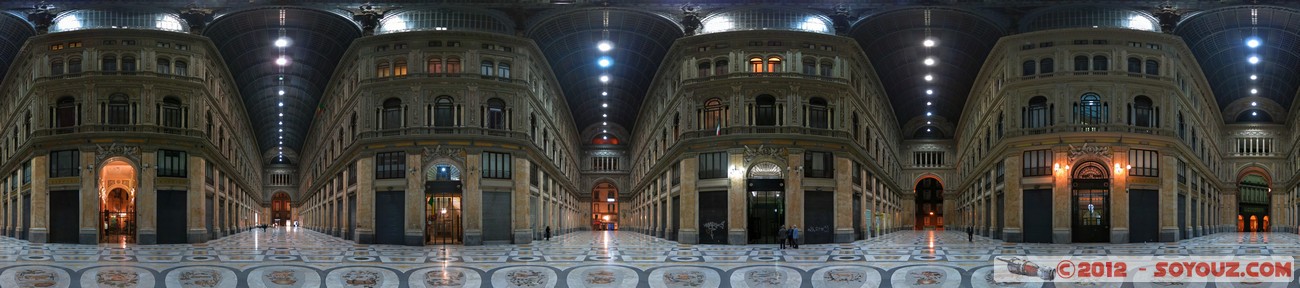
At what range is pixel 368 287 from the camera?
103 feet

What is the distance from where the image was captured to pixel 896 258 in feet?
155

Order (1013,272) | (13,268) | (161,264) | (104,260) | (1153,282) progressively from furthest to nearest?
(104,260) → (161,264) → (13,268) → (1013,272) → (1153,282)

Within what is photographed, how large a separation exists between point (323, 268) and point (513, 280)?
1039cm

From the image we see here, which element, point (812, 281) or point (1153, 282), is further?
point (812, 281)

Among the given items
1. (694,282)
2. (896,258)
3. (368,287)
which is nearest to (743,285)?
(694,282)

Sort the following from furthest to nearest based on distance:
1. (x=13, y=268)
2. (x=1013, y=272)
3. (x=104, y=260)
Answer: (x=104, y=260) < (x=13, y=268) < (x=1013, y=272)

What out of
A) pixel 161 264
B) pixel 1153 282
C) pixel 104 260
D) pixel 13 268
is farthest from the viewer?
pixel 104 260

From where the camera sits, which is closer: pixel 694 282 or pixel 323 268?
pixel 694 282

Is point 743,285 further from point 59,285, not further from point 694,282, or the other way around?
point 59,285

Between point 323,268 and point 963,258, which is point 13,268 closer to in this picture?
point 323,268

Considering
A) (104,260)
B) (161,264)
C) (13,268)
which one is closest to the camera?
(13,268)

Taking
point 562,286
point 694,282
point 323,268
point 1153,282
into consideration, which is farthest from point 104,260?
point 1153,282

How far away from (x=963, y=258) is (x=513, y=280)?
74.8 ft

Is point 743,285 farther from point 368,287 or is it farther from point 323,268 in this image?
point 323,268
